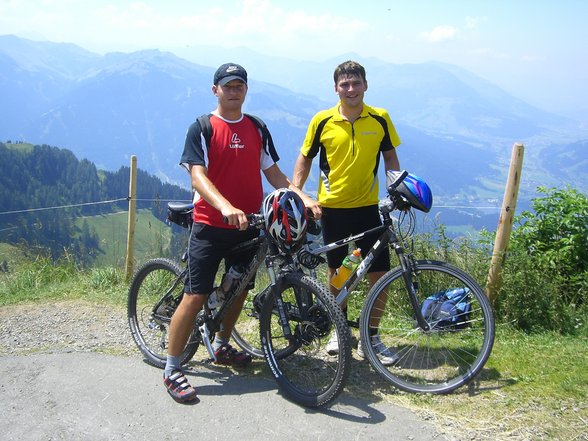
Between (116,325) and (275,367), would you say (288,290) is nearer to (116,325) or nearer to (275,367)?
(275,367)

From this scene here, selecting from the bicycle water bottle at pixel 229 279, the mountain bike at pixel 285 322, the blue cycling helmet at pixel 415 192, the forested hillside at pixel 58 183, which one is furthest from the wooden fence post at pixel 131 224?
the forested hillside at pixel 58 183

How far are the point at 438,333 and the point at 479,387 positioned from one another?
0.52m

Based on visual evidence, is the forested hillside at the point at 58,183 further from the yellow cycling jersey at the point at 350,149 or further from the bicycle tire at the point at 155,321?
the yellow cycling jersey at the point at 350,149

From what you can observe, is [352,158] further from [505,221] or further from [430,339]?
[505,221]

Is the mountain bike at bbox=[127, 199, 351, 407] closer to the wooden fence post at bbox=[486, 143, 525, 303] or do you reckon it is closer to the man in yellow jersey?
the man in yellow jersey

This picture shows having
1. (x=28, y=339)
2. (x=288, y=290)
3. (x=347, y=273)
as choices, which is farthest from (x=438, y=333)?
(x=28, y=339)

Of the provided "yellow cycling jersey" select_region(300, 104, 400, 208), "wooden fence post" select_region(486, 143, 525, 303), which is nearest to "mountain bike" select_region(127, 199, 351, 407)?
"yellow cycling jersey" select_region(300, 104, 400, 208)

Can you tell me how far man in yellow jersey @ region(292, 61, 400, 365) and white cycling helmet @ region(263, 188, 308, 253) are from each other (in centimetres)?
81

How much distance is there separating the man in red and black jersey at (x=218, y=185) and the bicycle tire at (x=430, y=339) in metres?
0.96

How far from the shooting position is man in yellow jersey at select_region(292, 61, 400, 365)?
427 cm

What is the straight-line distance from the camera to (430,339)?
4.35m

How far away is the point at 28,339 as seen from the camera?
17.5 feet

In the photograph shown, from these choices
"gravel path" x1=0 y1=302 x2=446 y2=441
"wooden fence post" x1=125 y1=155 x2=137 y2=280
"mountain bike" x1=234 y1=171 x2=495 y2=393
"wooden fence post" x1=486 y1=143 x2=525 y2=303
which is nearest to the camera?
"gravel path" x1=0 y1=302 x2=446 y2=441

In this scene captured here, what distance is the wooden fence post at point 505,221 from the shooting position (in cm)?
512
